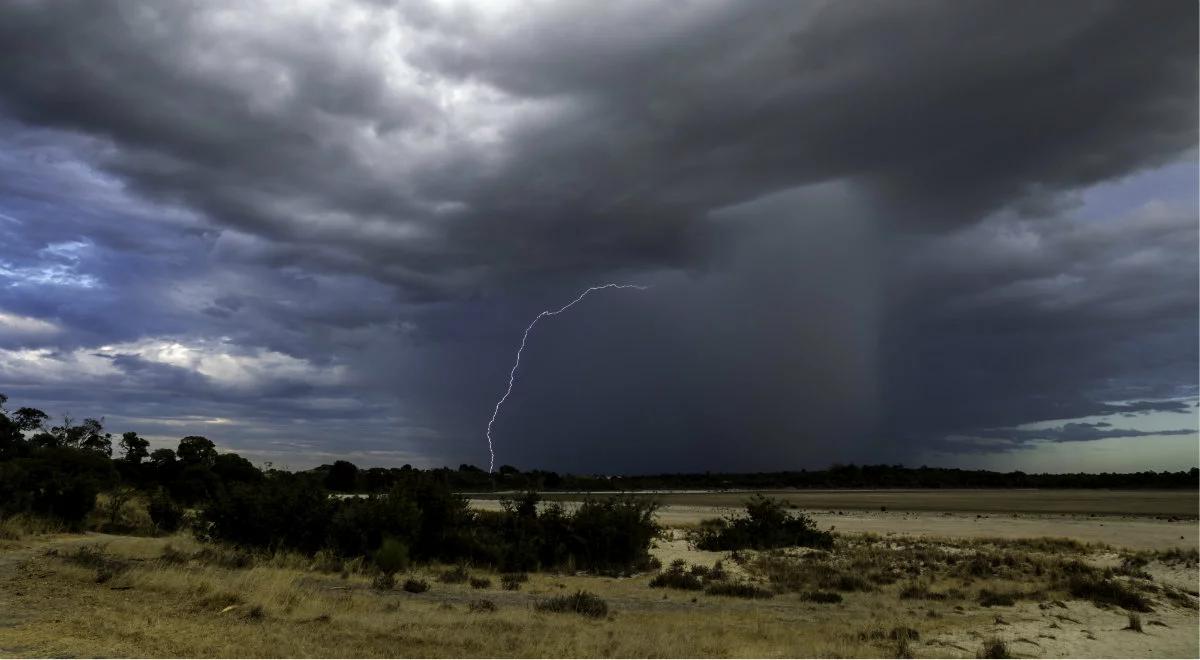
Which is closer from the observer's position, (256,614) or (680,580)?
(256,614)

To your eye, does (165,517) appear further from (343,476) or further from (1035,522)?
(343,476)

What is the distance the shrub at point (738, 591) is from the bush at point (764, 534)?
45.3ft

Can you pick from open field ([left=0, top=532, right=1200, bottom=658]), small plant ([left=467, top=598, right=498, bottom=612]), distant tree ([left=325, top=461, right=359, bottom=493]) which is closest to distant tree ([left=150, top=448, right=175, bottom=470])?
distant tree ([left=325, top=461, right=359, bottom=493])

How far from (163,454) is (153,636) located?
6073 cm

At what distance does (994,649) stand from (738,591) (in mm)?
8585

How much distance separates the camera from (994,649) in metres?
14.9

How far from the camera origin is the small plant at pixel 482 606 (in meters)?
17.7

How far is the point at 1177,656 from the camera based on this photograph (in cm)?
1611

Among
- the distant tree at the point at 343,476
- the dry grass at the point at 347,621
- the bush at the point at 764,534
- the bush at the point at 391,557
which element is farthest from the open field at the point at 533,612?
the distant tree at the point at 343,476

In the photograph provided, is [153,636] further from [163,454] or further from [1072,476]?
[1072,476]

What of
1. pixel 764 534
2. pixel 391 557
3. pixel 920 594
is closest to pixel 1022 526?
pixel 764 534

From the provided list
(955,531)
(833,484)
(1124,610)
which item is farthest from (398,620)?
(833,484)

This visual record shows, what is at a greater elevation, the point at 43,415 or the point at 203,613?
the point at 43,415

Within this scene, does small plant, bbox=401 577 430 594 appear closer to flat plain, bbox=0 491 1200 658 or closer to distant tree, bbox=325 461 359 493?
flat plain, bbox=0 491 1200 658
